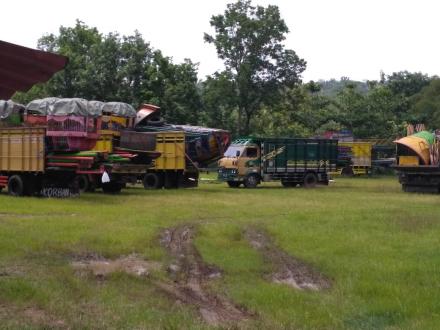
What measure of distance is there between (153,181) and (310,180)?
8533mm

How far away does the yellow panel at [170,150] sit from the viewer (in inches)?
1078

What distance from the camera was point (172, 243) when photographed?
1207 cm

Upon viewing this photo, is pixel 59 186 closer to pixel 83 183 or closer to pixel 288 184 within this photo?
pixel 83 183

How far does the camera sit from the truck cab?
30.9 meters

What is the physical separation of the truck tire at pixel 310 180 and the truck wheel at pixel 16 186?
48.5ft

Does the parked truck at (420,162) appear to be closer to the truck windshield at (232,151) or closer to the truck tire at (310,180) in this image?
the truck tire at (310,180)

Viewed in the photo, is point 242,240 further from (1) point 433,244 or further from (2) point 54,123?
(2) point 54,123

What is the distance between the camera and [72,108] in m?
21.9

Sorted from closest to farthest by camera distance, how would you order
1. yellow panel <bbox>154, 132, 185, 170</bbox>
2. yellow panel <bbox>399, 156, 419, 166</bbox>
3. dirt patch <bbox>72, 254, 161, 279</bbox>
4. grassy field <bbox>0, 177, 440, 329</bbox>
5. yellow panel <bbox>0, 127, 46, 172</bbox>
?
grassy field <bbox>0, 177, 440, 329</bbox> → dirt patch <bbox>72, 254, 161, 279</bbox> → yellow panel <bbox>0, 127, 46, 172</bbox> → yellow panel <bbox>399, 156, 419, 166</bbox> → yellow panel <bbox>154, 132, 185, 170</bbox>

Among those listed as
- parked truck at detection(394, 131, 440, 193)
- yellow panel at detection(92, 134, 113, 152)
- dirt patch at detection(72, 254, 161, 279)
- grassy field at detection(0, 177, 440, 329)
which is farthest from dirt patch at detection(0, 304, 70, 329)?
parked truck at detection(394, 131, 440, 193)

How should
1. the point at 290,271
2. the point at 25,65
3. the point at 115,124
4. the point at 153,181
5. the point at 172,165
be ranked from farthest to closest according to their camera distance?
1. the point at 153,181
2. the point at 172,165
3. the point at 115,124
4. the point at 290,271
5. the point at 25,65

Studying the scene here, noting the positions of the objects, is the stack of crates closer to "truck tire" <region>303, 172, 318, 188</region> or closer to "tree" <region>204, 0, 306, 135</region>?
"truck tire" <region>303, 172, 318, 188</region>

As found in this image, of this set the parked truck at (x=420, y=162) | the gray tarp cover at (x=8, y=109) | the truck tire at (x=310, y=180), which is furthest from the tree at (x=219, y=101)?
the gray tarp cover at (x=8, y=109)

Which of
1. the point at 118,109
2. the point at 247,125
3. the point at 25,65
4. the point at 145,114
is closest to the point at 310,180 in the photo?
the point at 145,114
